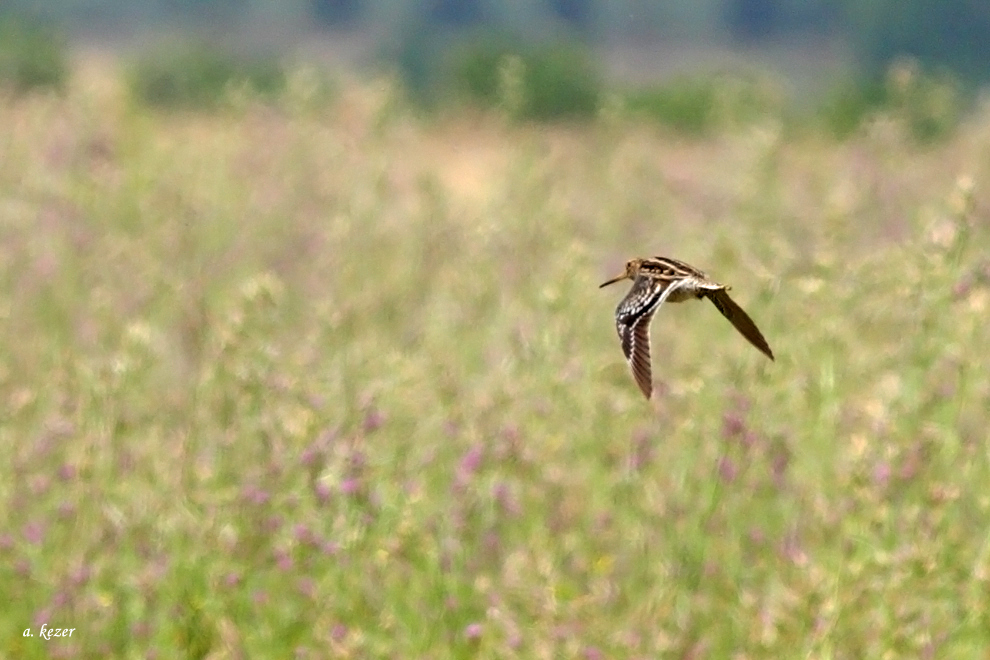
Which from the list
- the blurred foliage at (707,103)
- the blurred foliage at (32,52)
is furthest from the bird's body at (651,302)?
the blurred foliage at (32,52)

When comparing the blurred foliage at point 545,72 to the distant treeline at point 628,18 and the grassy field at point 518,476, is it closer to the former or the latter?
the distant treeline at point 628,18

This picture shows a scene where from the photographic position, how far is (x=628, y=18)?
39.1 meters

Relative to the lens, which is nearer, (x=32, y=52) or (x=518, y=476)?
(x=518, y=476)

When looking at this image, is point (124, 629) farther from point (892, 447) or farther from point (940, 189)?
point (940, 189)

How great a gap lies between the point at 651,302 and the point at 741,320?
23cm

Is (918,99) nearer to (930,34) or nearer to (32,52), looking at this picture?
(32,52)

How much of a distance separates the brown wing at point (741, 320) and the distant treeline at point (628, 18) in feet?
111

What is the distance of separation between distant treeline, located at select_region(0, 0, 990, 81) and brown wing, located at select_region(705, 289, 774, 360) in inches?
1334

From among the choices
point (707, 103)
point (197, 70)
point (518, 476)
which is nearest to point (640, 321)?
point (518, 476)

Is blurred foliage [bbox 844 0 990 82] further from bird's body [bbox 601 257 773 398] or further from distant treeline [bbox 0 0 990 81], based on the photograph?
bird's body [bbox 601 257 773 398]

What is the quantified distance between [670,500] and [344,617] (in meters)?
0.87

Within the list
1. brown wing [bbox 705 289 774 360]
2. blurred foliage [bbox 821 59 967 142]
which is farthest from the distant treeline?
brown wing [bbox 705 289 774 360]

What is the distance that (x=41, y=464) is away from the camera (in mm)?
4207

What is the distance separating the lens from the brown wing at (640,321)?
2.57 metres
